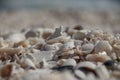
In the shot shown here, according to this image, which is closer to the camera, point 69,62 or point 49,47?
point 69,62

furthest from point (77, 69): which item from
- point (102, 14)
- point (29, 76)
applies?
point (102, 14)

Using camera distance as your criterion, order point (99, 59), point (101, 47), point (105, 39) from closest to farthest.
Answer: point (99, 59) → point (101, 47) → point (105, 39)

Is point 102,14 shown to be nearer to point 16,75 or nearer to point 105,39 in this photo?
point 105,39

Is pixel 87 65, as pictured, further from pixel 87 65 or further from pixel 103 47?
pixel 103 47

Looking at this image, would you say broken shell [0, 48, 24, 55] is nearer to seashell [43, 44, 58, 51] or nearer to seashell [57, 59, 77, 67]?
seashell [43, 44, 58, 51]

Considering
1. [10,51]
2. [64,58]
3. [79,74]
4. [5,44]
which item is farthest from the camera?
[5,44]

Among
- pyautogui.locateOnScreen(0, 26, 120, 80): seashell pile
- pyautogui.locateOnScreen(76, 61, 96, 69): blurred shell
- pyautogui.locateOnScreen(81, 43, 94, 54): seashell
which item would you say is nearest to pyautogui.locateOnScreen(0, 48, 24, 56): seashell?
pyautogui.locateOnScreen(0, 26, 120, 80): seashell pile

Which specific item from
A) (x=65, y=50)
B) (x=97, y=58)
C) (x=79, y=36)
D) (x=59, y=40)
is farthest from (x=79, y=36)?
(x=97, y=58)
